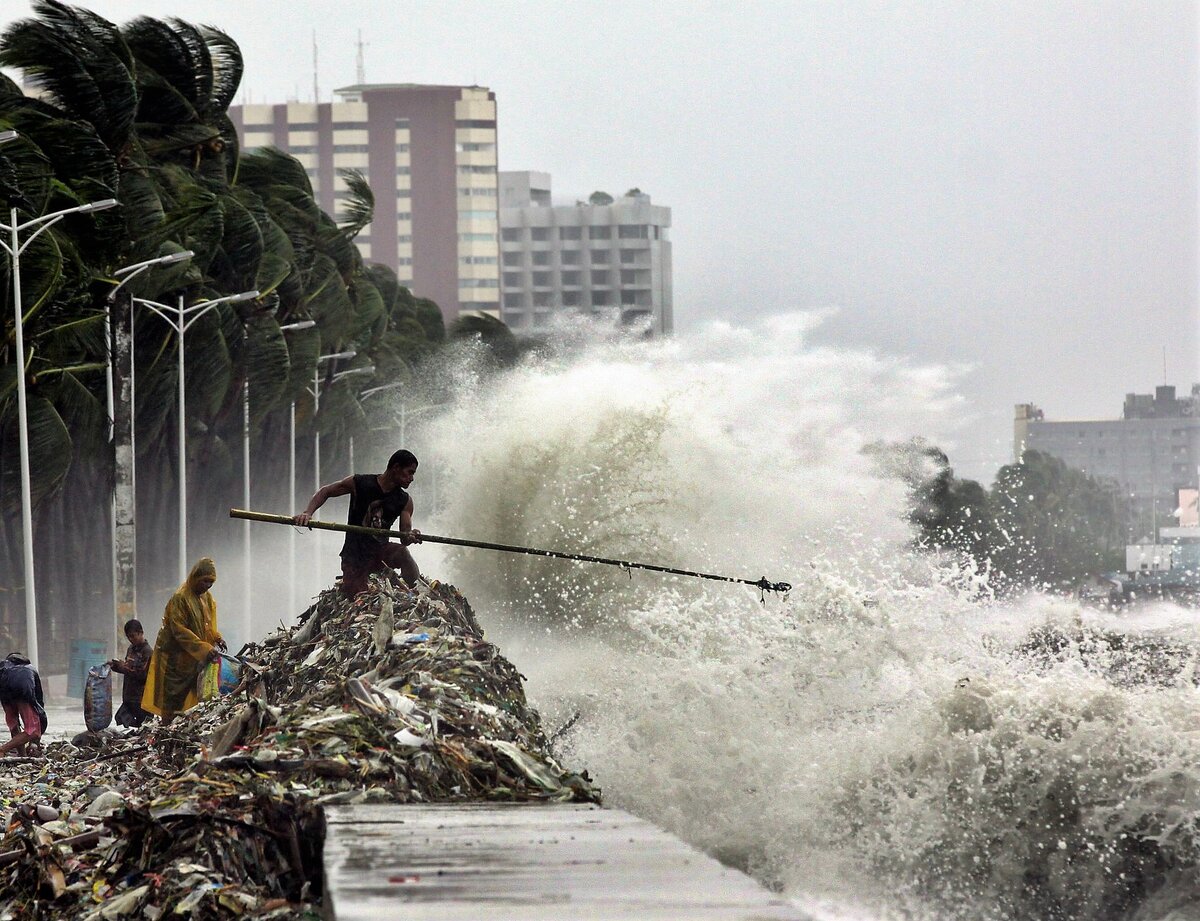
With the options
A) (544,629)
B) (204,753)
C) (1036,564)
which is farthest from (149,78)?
(1036,564)

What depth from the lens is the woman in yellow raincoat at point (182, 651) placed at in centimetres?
1592

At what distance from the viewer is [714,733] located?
14.1 meters

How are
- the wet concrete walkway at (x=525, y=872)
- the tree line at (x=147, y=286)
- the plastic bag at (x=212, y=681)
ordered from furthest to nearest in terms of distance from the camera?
the tree line at (x=147, y=286), the plastic bag at (x=212, y=681), the wet concrete walkway at (x=525, y=872)

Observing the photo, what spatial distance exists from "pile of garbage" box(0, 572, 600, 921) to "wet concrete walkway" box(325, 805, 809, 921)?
0.43 m

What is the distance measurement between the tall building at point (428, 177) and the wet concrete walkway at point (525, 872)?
17180cm

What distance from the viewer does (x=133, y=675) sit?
762 inches

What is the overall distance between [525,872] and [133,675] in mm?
13095

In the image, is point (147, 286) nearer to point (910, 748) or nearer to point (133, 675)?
point (133, 675)

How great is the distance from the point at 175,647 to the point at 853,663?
5.12 m

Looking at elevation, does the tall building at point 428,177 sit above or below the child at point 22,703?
above

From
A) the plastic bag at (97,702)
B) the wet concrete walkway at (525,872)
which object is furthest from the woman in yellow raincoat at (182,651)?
the wet concrete walkway at (525,872)

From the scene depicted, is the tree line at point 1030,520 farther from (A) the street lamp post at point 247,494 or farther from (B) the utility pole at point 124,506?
(B) the utility pole at point 124,506

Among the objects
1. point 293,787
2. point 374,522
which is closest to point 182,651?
point 374,522

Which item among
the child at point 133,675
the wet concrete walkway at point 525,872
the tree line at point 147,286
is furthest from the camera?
the tree line at point 147,286
